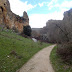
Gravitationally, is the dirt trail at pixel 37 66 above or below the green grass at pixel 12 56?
below

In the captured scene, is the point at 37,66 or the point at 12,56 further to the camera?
the point at 12,56

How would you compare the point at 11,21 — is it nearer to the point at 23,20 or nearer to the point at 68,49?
the point at 23,20

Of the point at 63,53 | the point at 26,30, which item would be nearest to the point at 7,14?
the point at 26,30

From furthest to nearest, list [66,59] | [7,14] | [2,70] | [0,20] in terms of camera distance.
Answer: [7,14] < [0,20] < [66,59] < [2,70]

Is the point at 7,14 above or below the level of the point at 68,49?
above

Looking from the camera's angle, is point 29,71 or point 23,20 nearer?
point 29,71

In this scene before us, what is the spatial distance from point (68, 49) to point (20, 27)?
108 feet

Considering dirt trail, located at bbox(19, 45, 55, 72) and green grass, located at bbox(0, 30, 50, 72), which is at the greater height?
green grass, located at bbox(0, 30, 50, 72)

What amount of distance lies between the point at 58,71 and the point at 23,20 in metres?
37.3

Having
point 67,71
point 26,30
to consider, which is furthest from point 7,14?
point 67,71

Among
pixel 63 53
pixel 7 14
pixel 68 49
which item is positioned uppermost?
pixel 7 14

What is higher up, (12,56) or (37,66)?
(12,56)

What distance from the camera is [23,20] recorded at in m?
41.1

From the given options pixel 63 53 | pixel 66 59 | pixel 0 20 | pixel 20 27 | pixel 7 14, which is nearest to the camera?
pixel 66 59
